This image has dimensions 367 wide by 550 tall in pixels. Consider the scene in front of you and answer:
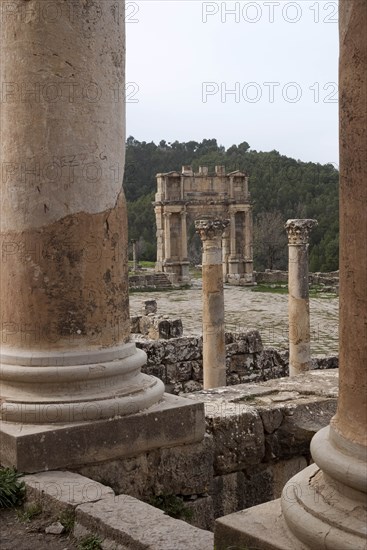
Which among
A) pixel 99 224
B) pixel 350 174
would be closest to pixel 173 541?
pixel 350 174

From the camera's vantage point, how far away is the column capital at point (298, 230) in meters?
13.8

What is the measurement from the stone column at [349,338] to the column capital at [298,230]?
10893 millimetres

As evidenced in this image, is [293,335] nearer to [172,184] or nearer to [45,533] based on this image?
[45,533]

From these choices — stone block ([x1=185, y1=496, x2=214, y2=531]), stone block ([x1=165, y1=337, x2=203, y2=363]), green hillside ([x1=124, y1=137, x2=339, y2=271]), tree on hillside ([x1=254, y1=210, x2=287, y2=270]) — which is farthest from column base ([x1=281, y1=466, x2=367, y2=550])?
tree on hillside ([x1=254, y1=210, x2=287, y2=270])

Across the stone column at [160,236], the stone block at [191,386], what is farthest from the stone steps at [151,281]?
the stone block at [191,386]

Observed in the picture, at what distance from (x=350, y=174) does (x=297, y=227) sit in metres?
11.0

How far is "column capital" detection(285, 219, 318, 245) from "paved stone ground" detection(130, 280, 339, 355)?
5.46m

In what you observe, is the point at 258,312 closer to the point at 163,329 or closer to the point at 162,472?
the point at 163,329

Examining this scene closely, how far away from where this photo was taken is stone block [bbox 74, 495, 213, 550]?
3338 mm

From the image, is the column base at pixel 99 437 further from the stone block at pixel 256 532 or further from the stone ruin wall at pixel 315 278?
the stone ruin wall at pixel 315 278

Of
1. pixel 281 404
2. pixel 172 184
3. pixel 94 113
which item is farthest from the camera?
pixel 172 184

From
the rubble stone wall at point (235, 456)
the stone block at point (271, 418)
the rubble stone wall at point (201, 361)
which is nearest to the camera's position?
the rubble stone wall at point (235, 456)

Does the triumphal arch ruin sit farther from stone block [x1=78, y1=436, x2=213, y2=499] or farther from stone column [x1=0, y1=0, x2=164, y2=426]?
stone column [x1=0, y1=0, x2=164, y2=426]

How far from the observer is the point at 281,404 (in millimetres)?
6098
